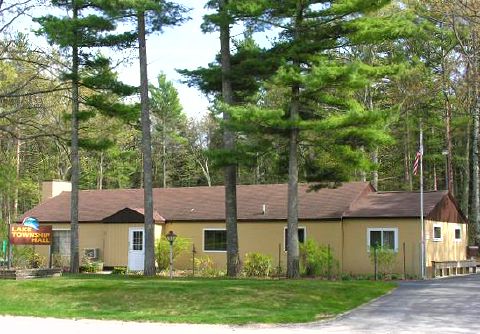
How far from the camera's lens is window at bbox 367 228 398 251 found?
86.7 ft

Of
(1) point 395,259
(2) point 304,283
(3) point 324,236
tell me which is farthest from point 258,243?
(2) point 304,283

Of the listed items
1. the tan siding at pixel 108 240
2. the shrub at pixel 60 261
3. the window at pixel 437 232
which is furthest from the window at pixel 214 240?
the window at pixel 437 232

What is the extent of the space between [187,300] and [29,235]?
397 inches

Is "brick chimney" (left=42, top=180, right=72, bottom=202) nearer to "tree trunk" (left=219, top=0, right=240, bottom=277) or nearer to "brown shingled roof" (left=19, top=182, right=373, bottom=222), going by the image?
"brown shingled roof" (left=19, top=182, right=373, bottom=222)

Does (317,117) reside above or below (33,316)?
above

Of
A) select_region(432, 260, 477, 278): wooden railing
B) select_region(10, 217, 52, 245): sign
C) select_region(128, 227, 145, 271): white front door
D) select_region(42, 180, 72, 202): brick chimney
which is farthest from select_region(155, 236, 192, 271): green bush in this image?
select_region(42, 180, 72, 202): brick chimney

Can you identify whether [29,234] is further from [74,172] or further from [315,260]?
[315,260]

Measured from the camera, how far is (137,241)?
30.3m

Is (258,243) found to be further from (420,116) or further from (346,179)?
(420,116)

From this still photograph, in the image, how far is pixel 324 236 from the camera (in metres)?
27.7

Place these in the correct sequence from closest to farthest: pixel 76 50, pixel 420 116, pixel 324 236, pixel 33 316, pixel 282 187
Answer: pixel 33 316 → pixel 76 50 → pixel 324 236 → pixel 282 187 → pixel 420 116

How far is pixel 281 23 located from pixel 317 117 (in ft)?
10.7

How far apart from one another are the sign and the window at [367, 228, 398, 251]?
42.0ft

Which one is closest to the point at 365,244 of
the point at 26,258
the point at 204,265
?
the point at 204,265
